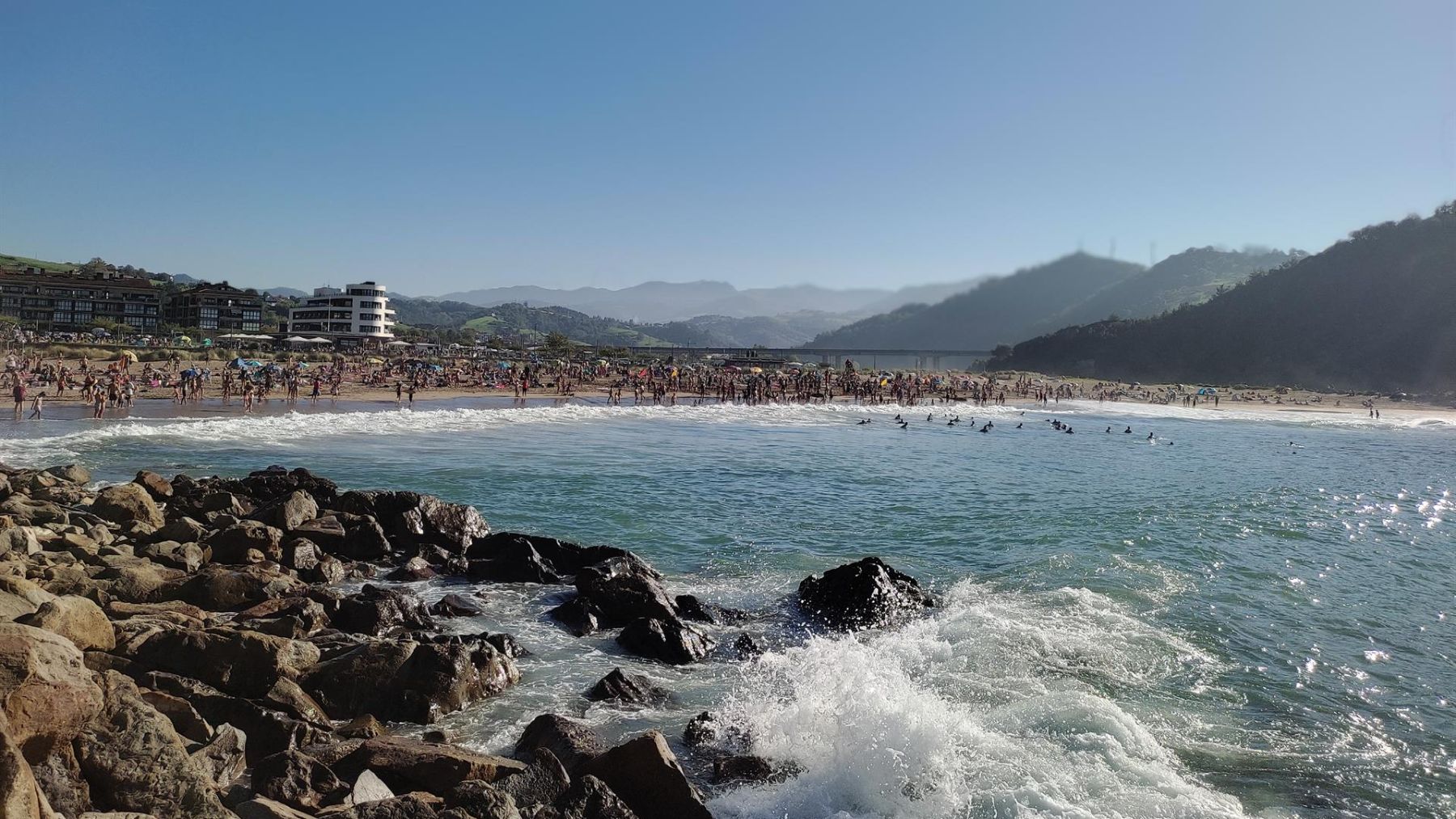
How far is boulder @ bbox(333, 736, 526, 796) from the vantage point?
19.6 feet

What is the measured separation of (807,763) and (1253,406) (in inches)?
3366

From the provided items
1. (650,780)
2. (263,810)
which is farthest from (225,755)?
(650,780)

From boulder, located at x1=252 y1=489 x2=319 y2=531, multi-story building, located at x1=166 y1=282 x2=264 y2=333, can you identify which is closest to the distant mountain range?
boulder, located at x1=252 y1=489 x2=319 y2=531

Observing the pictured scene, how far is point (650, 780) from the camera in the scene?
6.28 m

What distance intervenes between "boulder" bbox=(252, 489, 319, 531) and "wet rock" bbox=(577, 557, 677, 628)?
575 cm

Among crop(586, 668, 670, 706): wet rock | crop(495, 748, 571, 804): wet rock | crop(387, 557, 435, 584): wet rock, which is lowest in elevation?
crop(387, 557, 435, 584): wet rock

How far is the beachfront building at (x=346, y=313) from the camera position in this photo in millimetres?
120875

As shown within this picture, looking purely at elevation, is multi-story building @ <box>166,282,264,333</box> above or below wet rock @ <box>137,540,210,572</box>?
above

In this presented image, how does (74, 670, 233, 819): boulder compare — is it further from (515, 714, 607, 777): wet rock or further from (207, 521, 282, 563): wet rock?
(207, 521, 282, 563): wet rock

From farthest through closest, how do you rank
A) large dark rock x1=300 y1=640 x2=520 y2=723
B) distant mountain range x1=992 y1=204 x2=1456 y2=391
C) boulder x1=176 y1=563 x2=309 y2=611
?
distant mountain range x1=992 y1=204 x2=1456 y2=391, boulder x1=176 y1=563 x2=309 y2=611, large dark rock x1=300 y1=640 x2=520 y2=723

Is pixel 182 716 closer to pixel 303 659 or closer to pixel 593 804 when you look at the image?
pixel 303 659

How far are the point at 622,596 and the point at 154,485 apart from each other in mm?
11042

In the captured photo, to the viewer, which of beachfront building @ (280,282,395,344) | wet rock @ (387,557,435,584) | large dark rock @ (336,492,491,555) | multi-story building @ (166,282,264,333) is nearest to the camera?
wet rock @ (387,557,435,584)

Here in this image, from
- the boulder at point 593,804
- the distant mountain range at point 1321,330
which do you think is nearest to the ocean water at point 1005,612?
the boulder at point 593,804
